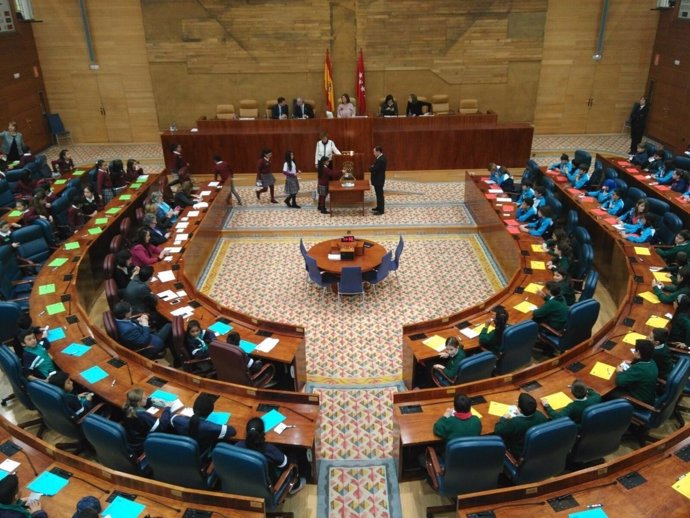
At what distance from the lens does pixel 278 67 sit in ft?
58.7

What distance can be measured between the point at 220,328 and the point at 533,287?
4.45 metres

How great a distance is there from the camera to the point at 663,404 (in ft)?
18.6

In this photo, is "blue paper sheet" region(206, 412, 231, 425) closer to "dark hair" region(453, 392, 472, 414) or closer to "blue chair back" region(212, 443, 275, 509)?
"blue chair back" region(212, 443, 275, 509)

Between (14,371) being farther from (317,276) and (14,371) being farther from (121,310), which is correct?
(317,276)

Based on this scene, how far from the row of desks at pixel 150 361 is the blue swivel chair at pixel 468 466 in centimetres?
124

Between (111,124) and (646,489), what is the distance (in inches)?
751

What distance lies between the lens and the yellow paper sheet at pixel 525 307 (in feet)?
24.4

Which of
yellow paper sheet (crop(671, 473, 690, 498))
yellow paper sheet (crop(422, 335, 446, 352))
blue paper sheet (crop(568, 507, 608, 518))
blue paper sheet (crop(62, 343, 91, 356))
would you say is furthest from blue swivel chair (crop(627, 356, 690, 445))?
blue paper sheet (crop(62, 343, 91, 356))

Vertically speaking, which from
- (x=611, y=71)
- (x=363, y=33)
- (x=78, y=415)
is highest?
(x=363, y=33)

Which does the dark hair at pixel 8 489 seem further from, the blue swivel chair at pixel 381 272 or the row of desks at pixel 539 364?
the blue swivel chair at pixel 381 272

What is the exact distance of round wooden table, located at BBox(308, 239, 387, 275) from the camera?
9320 mm

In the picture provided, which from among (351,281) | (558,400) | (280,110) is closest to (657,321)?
(558,400)

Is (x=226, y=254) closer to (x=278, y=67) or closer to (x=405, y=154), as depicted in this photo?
(x=405, y=154)

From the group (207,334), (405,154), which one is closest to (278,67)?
(405,154)
